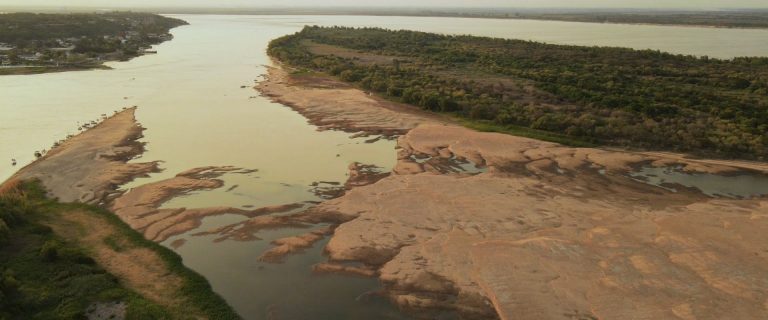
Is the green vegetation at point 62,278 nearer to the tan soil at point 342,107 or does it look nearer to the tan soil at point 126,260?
the tan soil at point 126,260

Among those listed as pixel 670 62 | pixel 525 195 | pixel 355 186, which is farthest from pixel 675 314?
pixel 670 62

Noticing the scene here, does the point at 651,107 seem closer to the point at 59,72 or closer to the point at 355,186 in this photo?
the point at 355,186

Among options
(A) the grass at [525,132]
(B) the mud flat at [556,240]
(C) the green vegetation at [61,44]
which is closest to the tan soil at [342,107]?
(A) the grass at [525,132]

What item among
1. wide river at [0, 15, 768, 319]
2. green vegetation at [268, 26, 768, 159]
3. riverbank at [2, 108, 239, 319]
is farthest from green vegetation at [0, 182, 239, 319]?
green vegetation at [268, 26, 768, 159]

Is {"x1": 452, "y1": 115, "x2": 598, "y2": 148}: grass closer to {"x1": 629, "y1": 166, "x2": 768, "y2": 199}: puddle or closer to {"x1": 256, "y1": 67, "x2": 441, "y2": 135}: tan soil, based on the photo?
{"x1": 256, "y1": 67, "x2": 441, "y2": 135}: tan soil

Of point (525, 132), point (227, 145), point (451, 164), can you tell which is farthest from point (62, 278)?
point (525, 132)

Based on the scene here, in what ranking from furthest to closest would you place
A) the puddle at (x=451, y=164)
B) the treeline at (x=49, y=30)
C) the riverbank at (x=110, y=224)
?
the treeline at (x=49, y=30)
the puddle at (x=451, y=164)
the riverbank at (x=110, y=224)
